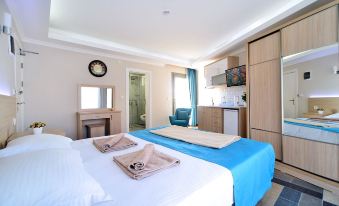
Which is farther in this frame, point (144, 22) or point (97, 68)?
point (97, 68)

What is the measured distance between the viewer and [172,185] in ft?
3.01

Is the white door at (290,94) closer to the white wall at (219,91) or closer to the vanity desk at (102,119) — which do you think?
the white wall at (219,91)

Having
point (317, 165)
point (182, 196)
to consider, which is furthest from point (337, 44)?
point (182, 196)

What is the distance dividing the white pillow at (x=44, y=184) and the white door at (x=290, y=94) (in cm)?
274

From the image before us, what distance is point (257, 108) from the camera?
2834 millimetres

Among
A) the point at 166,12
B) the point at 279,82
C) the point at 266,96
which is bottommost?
the point at 266,96

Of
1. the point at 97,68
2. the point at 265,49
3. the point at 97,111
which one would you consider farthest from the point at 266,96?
the point at 97,68

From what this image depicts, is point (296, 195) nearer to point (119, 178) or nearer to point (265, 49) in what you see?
point (119, 178)

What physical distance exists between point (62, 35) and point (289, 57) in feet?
13.8

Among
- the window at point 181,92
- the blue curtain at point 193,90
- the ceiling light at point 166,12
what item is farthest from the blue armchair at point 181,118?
the ceiling light at point 166,12

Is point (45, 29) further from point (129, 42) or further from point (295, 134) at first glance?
point (295, 134)

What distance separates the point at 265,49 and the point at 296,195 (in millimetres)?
2221

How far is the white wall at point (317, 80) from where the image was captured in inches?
77.0

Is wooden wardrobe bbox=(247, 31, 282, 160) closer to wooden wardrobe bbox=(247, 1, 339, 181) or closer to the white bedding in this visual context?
wooden wardrobe bbox=(247, 1, 339, 181)
